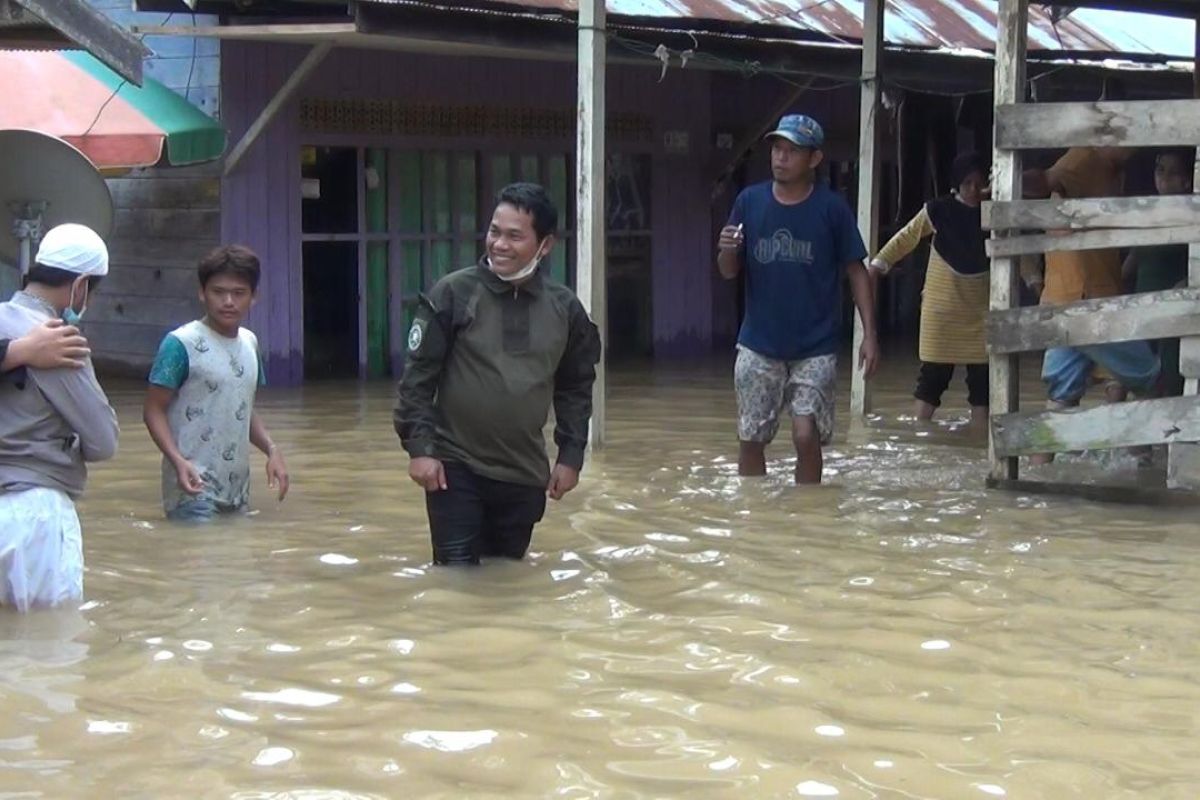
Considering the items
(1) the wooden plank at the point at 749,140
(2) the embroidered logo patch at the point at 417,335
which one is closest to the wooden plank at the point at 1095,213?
(2) the embroidered logo patch at the point at 417,335

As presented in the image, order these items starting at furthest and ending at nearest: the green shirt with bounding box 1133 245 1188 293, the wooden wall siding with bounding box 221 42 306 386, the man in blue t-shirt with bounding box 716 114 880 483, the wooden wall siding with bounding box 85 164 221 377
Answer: the wooden wall siding with bounding box 85 164 221 377, the wooden wall siding with bounding box 221 42 306 386, the green shirt with bounding box 1133 245 1188 293, the man in blue t-shirt with bounding box 716 114 880 483

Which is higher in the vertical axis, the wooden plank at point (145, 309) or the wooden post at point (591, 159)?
the wooden post at point (591, 159)

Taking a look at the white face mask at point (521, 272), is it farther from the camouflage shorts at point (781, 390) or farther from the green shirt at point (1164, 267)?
the green shirt at point (1164, 267)

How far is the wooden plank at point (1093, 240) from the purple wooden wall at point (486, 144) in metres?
6.65

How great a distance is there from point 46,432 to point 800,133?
12.8 ft

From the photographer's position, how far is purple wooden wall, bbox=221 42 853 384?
42.4 ft

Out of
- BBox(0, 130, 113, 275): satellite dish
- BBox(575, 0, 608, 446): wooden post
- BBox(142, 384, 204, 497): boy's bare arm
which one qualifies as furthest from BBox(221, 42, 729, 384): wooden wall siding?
BBox(142, 384, 204, 497): boy's bare arm

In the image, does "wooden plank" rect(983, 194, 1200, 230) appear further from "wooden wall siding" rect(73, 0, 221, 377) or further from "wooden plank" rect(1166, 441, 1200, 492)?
"wooden wall siding" rect(73, 0, 221, 377)

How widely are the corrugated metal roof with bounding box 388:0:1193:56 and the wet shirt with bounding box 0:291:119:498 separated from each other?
6857 millimetres

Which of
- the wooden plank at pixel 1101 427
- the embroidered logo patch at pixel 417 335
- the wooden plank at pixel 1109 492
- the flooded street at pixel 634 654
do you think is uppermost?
the embroidered logo patch at pixel 417 335

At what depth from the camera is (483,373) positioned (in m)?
6.11

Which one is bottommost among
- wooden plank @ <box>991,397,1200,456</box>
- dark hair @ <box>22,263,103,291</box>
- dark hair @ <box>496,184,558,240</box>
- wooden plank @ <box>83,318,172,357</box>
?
wooden plank @ <box>991,397,1200,456</box>

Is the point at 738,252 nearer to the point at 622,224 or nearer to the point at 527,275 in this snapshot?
the point at 527,275

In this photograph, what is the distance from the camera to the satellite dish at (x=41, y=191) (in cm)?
753
